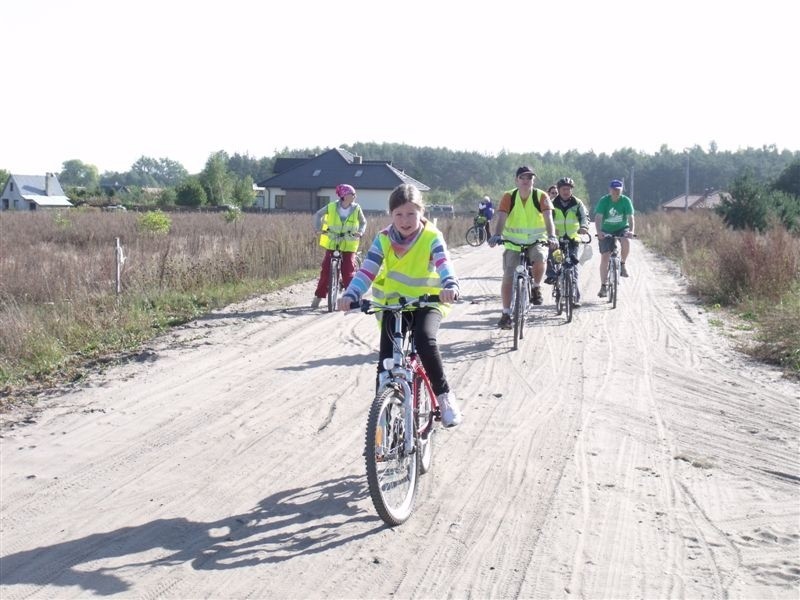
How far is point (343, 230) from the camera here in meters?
13.9

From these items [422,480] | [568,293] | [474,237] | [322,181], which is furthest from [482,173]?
[422,480]

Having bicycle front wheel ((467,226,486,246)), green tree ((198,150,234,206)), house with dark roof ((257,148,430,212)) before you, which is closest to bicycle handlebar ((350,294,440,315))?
bicycle front wheel ((467,226,486,246))

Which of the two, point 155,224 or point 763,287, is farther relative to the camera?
point 155,224

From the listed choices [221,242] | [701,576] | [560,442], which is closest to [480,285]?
[221,242]

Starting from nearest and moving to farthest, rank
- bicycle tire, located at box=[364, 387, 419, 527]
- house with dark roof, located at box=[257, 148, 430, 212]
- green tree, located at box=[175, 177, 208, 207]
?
bicycle tire, located at box=[364, 387, 419, 527] → house with dark roof, located at box=[257, 148, 430, 212] → green tree, located at box=[175, 177, 208, 207]

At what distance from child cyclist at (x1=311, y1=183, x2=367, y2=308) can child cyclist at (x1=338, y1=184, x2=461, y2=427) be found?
8.00 meters

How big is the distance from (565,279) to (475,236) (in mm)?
24546

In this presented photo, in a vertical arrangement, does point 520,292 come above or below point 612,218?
below

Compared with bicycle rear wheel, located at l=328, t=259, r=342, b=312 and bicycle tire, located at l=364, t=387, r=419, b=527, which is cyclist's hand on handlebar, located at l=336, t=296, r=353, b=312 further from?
bicycle rear wheel, located at l=328, t=259, r=342, b=312

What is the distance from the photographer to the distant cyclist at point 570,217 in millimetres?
13766

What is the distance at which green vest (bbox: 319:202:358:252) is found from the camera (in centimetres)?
1382

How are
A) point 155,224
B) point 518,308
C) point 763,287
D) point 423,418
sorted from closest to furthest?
point 423,418
point 518,308
point 763,287
point 155,224

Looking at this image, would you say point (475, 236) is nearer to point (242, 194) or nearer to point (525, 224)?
point (525, 224)

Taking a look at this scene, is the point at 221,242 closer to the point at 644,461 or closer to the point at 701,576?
the point at 644,461
